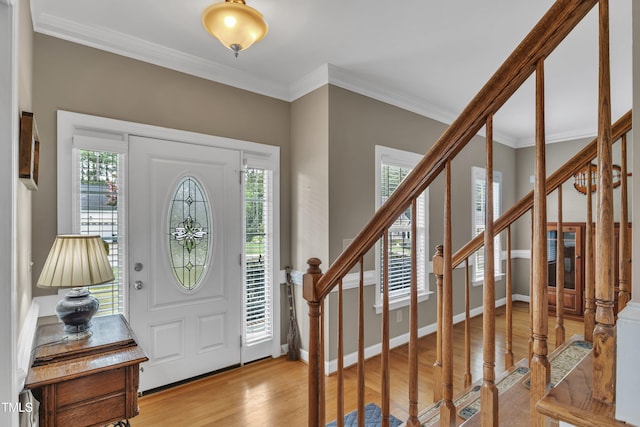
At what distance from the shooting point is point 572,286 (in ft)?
15.7

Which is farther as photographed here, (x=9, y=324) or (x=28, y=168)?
(x=28, y=168)

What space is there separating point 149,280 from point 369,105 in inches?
101

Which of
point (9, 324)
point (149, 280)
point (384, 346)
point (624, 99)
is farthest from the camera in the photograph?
point (624, 99)

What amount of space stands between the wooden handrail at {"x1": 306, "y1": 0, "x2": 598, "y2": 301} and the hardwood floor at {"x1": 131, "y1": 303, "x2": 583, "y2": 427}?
172 cm

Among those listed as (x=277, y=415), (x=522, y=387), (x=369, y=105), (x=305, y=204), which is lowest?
(x=277, y=415)

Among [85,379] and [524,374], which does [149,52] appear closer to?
[85,379]

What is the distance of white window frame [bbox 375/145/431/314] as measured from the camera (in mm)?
3527

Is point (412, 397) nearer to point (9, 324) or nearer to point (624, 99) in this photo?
point (9, 324)

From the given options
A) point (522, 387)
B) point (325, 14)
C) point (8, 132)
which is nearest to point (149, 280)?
point (8, 132)

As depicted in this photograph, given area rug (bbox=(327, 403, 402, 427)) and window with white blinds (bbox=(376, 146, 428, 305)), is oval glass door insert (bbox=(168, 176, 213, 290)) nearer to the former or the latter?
area rug (bbox=(327, 403, 402, 427))

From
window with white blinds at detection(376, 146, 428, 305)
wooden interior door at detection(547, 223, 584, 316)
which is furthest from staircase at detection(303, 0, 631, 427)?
wooden interior door at detection(547, 223, 584, 316)

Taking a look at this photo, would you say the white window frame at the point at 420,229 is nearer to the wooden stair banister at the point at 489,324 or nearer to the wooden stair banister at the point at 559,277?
the wooden stair banister at the point at 559,277

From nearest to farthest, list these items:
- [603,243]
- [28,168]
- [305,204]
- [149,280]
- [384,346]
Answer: [603,243] → [384,346] → [28,168] → [149,280] → [305,204]

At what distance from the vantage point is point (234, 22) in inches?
77.6
